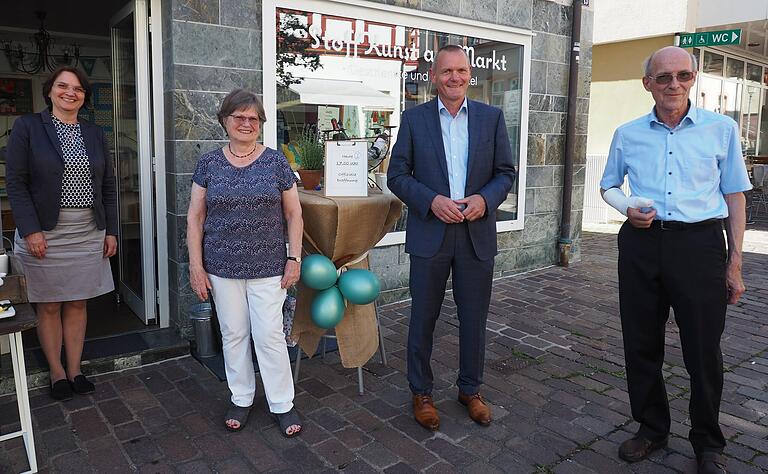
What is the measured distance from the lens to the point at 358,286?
355 cm

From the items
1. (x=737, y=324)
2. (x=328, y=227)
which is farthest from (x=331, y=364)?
(x=737, y=324)

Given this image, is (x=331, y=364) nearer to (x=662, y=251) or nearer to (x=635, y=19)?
(x=662, y=251)

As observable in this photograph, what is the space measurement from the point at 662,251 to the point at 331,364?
232cm

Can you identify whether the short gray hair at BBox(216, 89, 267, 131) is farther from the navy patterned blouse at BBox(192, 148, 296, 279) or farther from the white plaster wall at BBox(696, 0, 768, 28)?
the white plaster wall at BBox(696, 0, 768, 28)

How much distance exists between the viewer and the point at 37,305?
11.7 feet

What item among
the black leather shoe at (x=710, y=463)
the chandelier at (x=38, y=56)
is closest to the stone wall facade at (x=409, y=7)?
the black leather shoe at (x=710, y=463)

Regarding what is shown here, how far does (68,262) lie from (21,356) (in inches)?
40.0

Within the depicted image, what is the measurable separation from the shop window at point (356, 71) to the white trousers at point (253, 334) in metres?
1.78

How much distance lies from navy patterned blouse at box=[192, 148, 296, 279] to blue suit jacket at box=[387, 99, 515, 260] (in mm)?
646

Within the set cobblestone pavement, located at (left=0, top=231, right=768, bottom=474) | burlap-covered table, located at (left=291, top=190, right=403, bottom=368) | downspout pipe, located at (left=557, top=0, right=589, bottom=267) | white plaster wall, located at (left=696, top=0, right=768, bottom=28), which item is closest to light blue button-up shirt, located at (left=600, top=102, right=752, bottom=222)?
cobblestone pavement, located at (left=0, top=231, right=768, bottom=474)

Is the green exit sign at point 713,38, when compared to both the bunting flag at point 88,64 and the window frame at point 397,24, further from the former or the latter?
the bunting flag at point 88,64

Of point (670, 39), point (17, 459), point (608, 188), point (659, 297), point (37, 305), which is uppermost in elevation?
point (670, 39)

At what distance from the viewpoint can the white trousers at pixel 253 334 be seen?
3154mm

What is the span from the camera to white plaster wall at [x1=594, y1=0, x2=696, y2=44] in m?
10.8
